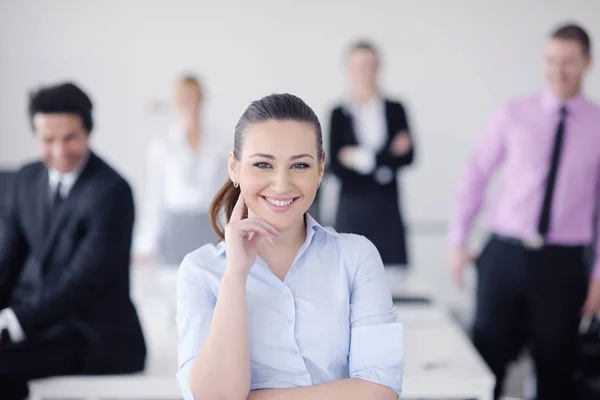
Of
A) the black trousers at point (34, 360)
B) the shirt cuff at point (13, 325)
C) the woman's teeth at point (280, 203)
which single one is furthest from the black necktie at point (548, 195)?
the shirt cuff at point (13, 325)

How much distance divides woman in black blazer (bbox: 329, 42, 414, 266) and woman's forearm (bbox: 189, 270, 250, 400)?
205 centimetres

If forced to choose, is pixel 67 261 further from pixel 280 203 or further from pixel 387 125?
pixel 387 125

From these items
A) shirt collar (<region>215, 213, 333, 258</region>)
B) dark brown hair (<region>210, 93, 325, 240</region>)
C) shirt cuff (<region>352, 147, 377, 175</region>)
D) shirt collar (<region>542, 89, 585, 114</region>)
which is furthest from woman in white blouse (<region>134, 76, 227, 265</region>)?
dark brown hair (<region>210, 93, 325, 240</region>)

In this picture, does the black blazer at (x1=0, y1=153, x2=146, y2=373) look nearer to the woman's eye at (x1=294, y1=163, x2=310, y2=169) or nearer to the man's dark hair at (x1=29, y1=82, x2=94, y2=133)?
the man's dark hair at (x1=29, y1=82, x2=94, y2=133)

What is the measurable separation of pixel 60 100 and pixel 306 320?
1099 mm

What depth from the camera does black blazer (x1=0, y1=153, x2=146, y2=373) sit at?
6.50 feet

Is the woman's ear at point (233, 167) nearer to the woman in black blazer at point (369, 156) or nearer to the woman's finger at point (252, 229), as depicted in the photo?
the woman's finger at point (252, 229)

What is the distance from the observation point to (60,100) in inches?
76.2

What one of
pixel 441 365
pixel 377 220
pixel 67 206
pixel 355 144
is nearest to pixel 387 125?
pixel 355 144

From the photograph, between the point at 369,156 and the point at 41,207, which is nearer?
the point at 41,207

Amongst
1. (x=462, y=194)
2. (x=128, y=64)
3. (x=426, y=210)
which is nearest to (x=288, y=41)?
(x=128, y=64)

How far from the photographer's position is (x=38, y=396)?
2.02m

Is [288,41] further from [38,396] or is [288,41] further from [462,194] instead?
[38,396]

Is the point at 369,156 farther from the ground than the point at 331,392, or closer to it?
farther from the ground
